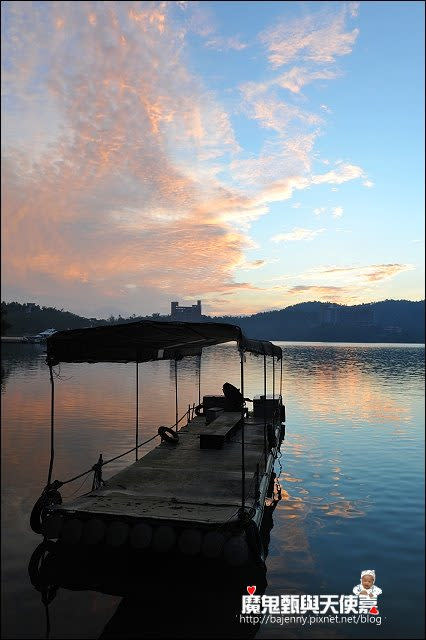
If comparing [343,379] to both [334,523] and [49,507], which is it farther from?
[49,507]

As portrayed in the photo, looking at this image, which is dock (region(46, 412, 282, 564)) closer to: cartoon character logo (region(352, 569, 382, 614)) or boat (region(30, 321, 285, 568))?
boat (region(30, 321, 285, 568))

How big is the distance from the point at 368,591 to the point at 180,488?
5.88 metres

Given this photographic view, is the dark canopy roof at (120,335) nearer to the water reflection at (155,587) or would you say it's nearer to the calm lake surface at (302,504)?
the water reflection at (155,587)

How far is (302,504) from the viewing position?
1895 cm

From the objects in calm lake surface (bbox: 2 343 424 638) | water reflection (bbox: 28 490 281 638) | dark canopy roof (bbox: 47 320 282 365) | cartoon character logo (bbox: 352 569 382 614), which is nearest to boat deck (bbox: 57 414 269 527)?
water reflection (bbox: 28 490 281 638)

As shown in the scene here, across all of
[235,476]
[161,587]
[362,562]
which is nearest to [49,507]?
[161,587]

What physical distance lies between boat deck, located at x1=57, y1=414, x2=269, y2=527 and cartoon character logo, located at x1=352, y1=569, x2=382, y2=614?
11.9 feet

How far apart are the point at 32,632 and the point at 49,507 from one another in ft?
9.41

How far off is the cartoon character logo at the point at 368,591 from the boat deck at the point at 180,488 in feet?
11.9

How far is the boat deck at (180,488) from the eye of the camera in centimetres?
1179

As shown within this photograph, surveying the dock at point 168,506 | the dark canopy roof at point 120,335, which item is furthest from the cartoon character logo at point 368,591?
the dark canopy roof at point 120,335

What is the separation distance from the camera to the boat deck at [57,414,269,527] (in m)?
11.8

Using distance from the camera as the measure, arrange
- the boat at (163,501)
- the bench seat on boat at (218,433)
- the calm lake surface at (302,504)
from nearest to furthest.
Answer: the calm lake surface at (302,504)
the boat at (163,501)
the bench seat on boat at (218,433)

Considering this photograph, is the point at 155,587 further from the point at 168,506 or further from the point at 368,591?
the point at 368,591
